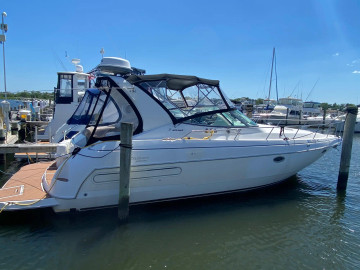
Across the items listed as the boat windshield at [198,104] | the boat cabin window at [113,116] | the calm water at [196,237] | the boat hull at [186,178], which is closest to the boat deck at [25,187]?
the calm water at [196,237]

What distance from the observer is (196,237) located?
5.05 metres

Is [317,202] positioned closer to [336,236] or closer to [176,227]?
[336,236]

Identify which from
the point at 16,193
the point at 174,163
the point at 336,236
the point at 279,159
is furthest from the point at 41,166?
the point at 336,236

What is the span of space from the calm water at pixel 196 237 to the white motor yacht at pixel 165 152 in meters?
0.44

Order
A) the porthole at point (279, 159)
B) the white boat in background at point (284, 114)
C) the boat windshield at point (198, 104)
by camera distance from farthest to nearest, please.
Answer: the white boat in background at point (284, 114) → the porthole at point (279, 159) → the boat windshield at point (198, 104)

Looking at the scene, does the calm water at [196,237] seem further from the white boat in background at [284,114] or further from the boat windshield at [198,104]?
the white boat in background at [284,114]

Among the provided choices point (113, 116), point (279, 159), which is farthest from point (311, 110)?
point (113, 116)

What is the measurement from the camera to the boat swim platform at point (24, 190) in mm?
5023

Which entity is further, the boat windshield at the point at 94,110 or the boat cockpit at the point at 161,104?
the boat windshield at the point at 94,110

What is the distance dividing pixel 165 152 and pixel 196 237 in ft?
5.94

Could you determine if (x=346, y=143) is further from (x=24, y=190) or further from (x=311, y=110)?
(x=311, y=110)

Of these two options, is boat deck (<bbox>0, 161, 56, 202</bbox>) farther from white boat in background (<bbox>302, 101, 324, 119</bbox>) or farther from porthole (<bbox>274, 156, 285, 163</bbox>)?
white boat in background (<bbox>302, 101, 324, 119</bbox>)

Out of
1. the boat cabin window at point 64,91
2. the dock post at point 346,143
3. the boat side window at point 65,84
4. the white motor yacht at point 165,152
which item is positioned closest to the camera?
the white motor yacht at point 165,152

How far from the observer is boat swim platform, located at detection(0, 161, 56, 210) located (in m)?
5.02
